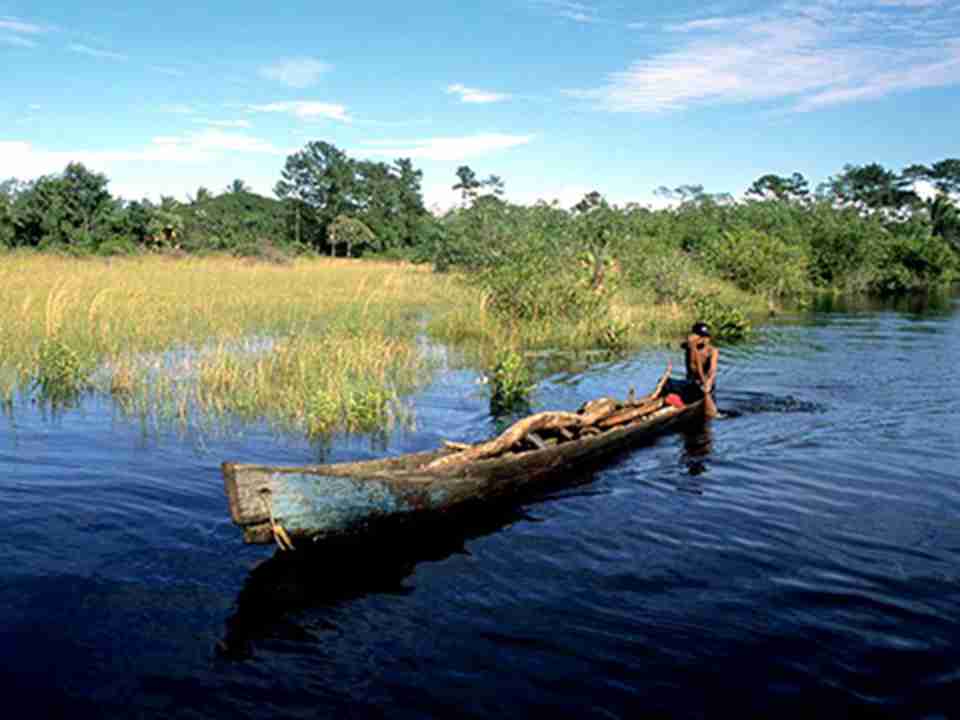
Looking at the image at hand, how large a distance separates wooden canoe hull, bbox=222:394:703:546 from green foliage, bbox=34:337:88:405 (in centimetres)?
609

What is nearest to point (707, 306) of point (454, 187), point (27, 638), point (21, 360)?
point (21, 360)

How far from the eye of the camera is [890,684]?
411cm

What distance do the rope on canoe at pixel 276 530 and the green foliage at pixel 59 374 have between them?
629 cm

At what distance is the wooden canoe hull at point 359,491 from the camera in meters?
4.84

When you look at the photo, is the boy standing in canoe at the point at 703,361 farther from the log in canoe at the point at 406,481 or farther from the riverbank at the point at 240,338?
the riverbank at the point at 240,338

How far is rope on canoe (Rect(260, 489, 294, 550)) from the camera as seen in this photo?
4870 millimetres

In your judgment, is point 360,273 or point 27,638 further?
point 360,273

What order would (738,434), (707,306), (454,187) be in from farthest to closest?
(454,187)
(707,306)
(738,434)

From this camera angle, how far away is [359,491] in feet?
17.3

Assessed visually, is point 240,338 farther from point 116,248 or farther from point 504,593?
point 116,248

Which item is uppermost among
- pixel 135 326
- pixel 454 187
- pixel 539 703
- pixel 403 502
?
pixel 454 187

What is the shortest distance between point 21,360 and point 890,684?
1106 centimetres

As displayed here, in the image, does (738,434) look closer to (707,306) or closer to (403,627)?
(403,627)

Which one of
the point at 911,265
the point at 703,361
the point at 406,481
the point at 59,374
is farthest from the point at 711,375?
the point at 911,265
